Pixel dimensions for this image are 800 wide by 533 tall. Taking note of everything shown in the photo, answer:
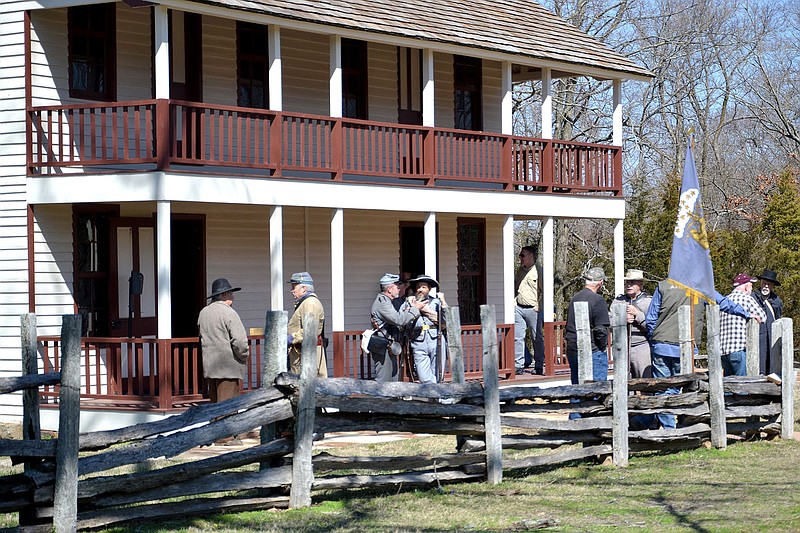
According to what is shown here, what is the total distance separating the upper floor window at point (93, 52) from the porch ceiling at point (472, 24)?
2.14 m

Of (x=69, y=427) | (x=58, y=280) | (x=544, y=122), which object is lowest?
(x=69, y=427)

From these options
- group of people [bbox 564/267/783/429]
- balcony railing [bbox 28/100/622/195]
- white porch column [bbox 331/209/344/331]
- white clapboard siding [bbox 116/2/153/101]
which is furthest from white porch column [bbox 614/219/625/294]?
white clapboard siding [bbox 116/2/153/101]

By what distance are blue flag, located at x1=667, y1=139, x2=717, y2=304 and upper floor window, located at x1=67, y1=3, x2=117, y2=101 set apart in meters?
8.32

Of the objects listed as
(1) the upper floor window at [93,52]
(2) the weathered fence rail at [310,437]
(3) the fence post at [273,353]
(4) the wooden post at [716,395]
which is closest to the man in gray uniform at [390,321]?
(2) the weathered fence rail at [310,437]

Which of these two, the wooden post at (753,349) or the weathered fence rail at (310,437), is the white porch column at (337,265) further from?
the wooden post at (753,349)

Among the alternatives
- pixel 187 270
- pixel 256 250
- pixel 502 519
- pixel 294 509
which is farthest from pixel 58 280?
pixel 502 519

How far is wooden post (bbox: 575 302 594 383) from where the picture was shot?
12.7 meters

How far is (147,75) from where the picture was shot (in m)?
18.5

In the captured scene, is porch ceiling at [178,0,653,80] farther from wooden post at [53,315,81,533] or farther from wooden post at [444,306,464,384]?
wooden post at [53,315,81,533]

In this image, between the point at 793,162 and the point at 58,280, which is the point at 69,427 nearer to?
the point at 58,280

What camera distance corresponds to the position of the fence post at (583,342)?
1273 centimetres

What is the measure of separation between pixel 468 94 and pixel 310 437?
47.1ft

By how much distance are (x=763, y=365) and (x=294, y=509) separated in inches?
367

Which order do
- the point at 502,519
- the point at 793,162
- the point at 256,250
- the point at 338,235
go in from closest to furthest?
1. the point at 502,519
2. the point at 338,235
3. the point at 256,250
4. the point at 793,162
